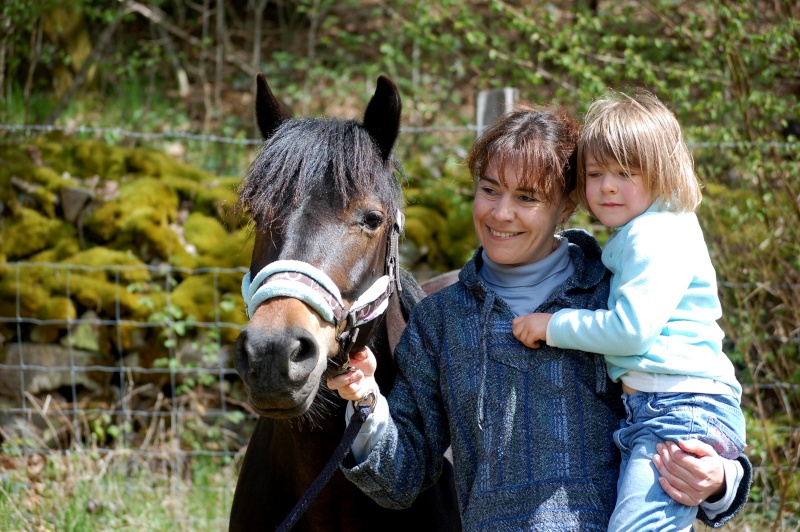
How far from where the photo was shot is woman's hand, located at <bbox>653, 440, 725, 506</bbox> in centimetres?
181

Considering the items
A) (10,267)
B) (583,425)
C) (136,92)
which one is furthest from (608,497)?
(136,92)

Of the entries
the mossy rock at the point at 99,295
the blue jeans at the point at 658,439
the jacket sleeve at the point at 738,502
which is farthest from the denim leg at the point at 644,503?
the mossy rock at the point at 99,295

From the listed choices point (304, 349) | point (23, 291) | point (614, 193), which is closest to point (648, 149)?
point (614, 193)

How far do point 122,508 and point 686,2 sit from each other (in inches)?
233

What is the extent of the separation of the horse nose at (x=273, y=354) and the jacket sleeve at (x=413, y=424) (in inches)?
15.4

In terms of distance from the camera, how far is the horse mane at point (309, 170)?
80.4 inches

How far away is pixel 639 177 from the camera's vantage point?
2004 millimetres

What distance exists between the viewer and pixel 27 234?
5023 mm

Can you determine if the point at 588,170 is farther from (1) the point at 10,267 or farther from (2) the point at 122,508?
(1) the point at 10,267

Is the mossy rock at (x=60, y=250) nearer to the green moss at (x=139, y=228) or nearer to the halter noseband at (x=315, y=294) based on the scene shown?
the green moss at (x=139, y=228)

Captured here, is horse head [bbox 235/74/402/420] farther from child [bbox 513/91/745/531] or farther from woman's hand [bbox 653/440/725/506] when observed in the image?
woman's hand [bbox 653/440/725/506]

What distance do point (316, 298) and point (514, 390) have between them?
558mm

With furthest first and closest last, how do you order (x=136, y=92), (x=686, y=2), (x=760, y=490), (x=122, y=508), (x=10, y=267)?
(x=136, y=92), (x=686, y=2), (x=10, y=267), (x=760, y=490), (x=122, y=508)

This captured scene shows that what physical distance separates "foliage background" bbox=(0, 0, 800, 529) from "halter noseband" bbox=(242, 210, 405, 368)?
1556 mm
